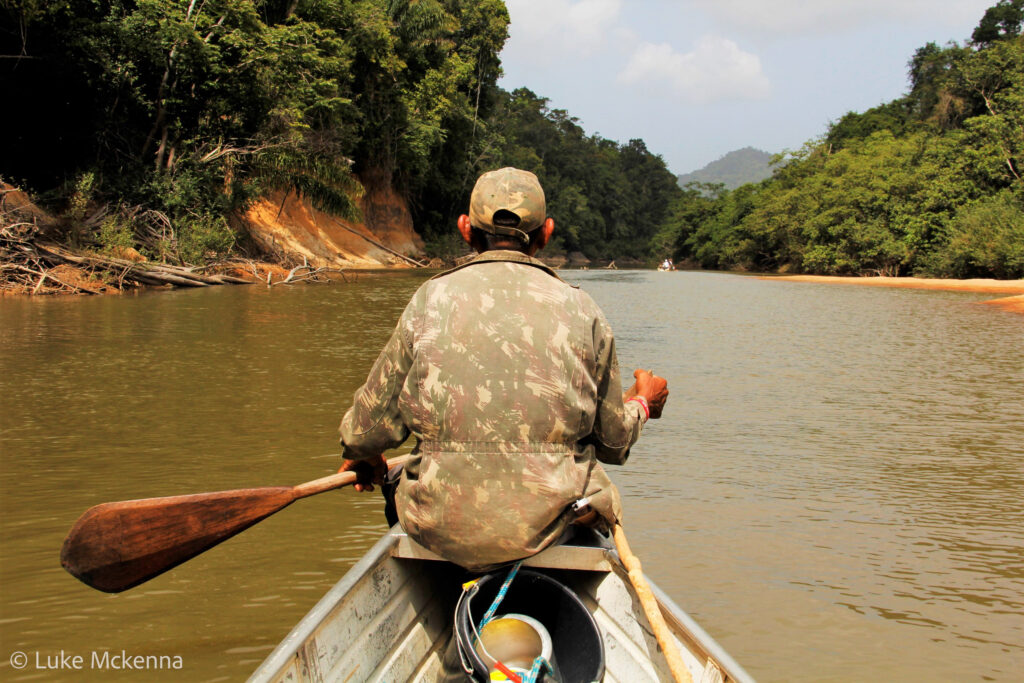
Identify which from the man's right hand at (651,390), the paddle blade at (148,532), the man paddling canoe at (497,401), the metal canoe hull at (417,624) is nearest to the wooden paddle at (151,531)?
the paddle blade at (148,532)

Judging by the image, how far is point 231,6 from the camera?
1894cm

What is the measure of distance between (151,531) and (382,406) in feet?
2.67

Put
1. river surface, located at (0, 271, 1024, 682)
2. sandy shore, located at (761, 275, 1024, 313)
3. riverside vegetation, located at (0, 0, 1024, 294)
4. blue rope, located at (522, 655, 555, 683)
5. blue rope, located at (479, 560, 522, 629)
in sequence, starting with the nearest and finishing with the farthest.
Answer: blue rope, located at (522, 655, 555, 683) → blue rope, located at (479, 560, 522, 629) → river surface, located at (0, 271, 1024, 682) → riverside vegetation, located at (0, 0, 1024, 294) → sandy shore, located at (761, 275, 1024, 313)

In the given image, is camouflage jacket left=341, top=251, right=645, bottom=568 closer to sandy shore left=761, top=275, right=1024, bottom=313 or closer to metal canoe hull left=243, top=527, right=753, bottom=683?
metal canoe hull left=243, top=527, right=753, bottom=683

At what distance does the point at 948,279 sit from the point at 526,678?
3331cm

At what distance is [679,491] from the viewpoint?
15.8ft

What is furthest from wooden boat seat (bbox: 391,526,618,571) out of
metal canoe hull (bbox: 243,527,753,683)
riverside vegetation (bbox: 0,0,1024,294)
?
riverside vegetation (bbox: 0,0,1024,294)

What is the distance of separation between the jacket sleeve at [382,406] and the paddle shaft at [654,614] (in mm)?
674

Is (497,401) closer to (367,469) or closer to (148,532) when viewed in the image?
(367,469)

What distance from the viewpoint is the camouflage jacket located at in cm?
207

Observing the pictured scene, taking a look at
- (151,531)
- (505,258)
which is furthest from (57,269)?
(505,258)

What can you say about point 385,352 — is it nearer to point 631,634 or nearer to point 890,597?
point 631,634

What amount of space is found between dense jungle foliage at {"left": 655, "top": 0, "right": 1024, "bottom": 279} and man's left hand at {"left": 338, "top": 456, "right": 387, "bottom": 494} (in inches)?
1175

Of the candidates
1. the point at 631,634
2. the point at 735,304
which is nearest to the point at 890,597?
the point at 631,634
